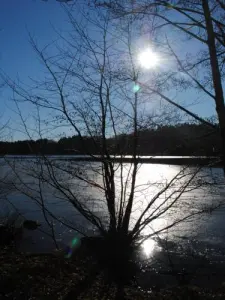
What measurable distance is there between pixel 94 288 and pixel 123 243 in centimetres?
304

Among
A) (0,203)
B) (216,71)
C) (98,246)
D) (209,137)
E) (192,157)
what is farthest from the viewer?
(0,203)

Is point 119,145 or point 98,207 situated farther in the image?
point 98,207

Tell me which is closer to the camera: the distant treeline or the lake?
the distant treeline

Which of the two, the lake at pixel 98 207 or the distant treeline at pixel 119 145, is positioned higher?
the distant treeline at pixel 119 145

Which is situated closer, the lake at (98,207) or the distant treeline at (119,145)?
the distant treeline at (119,145)

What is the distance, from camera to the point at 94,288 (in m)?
6.79

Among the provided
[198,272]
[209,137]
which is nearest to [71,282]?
[209,137]

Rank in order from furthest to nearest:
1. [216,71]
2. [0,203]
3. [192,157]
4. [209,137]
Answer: [0,203] < [192,157] < [209,137] < [216,71]

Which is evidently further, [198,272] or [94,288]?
[198,272]

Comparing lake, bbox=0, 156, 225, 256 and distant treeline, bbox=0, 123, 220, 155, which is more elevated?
distant treeline, bbox=0, 123, 220, 155

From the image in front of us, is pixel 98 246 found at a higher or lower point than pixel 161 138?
lower

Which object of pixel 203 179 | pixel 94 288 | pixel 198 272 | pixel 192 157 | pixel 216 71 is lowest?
pixel 198 272

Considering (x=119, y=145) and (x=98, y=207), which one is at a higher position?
(x=119, y=145)

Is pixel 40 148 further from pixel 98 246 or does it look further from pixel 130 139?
pixel 98 246
